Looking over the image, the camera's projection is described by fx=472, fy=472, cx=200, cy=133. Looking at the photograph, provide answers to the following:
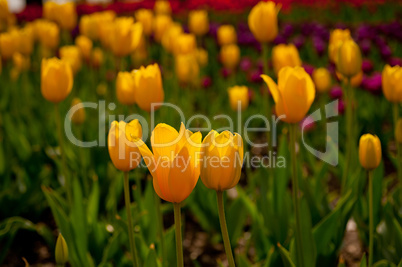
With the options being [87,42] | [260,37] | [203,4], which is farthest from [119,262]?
[203,4]

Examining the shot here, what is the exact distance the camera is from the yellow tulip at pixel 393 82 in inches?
67.2

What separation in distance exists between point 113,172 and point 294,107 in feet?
4.53

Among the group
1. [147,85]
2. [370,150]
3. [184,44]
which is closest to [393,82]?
[370,150]

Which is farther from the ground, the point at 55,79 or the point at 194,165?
the point at 55,79

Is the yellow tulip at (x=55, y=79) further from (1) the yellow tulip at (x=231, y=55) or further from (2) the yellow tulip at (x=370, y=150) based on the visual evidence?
(1) the yellow tulip at (x=231, y=55)

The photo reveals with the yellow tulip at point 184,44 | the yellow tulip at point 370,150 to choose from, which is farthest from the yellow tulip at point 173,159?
the yellow tulip at point 184,44

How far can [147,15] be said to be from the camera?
397 cm

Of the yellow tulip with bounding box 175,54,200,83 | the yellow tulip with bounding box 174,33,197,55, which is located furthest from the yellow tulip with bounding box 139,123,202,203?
the yellow tulip with bounding box 174,33,197,55

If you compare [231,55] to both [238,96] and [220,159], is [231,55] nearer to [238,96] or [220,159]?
[238,96]

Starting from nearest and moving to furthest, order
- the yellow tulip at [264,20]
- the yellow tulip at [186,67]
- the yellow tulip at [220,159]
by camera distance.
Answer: the yellow tulip at [220,159] < the yellow tulip at [264,20] < the yellow tulip at [186,67]

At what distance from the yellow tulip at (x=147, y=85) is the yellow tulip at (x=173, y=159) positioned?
68 cm

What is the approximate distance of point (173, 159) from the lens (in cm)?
98

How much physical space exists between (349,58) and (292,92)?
52cm

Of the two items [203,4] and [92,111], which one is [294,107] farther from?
[203,4]
